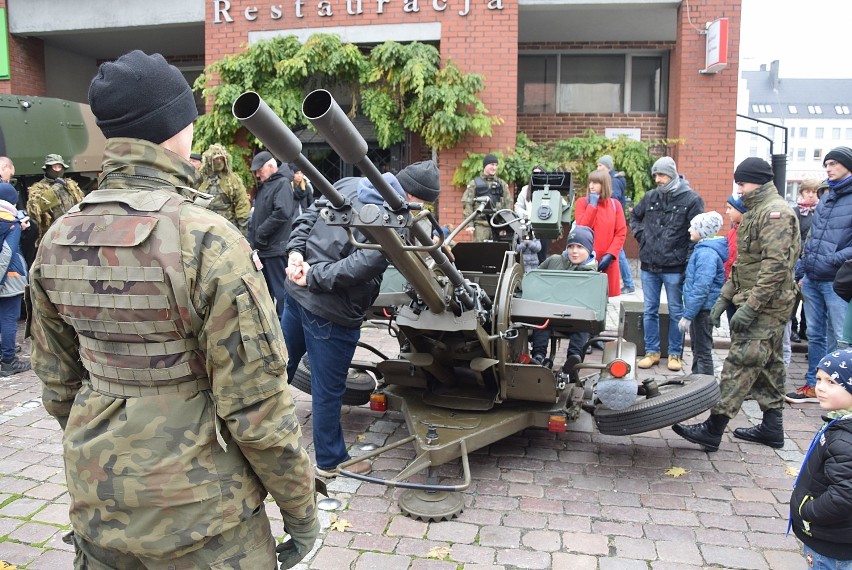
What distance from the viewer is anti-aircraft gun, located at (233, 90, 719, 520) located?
13.3 feet

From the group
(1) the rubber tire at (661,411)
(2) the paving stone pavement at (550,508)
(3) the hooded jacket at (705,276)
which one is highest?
(3) the hooded jacket at (705,276)

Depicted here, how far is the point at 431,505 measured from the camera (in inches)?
160

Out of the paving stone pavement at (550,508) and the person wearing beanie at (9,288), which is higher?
the person wearing beanie at (9,288)

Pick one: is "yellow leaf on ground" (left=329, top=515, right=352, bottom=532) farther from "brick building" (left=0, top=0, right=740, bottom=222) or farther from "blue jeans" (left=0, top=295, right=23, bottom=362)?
"brick building" (left=0, top=0, right=740, bottom=222)

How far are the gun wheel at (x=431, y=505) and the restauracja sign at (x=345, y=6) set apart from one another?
9075mm

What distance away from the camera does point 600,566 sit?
11.6 feet

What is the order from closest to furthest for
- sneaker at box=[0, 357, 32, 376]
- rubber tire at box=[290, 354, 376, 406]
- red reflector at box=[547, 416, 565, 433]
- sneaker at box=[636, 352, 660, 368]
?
red reflector at box=[547, 416, 565, 433]
rubber tire at box=[290, 354, 376, 406]
sneaker at box=[0, 357, 32, 376]
sneaker at box=[636, 352, 660, 368]

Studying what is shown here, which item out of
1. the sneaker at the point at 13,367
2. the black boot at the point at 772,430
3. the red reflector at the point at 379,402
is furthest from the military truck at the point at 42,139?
the black boot at the point at 772,430

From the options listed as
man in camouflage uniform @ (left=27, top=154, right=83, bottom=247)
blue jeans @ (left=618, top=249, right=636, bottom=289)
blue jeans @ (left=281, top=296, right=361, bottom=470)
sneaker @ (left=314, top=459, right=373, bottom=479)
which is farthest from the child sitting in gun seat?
man in camouflage uniform @ (left=27, top=154, right=83, bottom=247)

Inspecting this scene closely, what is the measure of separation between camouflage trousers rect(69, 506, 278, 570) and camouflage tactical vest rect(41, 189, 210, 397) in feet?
1.46

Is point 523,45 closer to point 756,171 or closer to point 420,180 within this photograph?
point 756,171

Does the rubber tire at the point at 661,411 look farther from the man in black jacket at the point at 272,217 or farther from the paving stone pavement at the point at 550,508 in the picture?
the man in black jacket at the point at 272,217

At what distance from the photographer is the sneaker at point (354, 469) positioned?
441 cm

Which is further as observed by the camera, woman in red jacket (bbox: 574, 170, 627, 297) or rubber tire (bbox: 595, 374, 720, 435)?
woman in red jacket (bbox: 574, 170, 627, 297)
